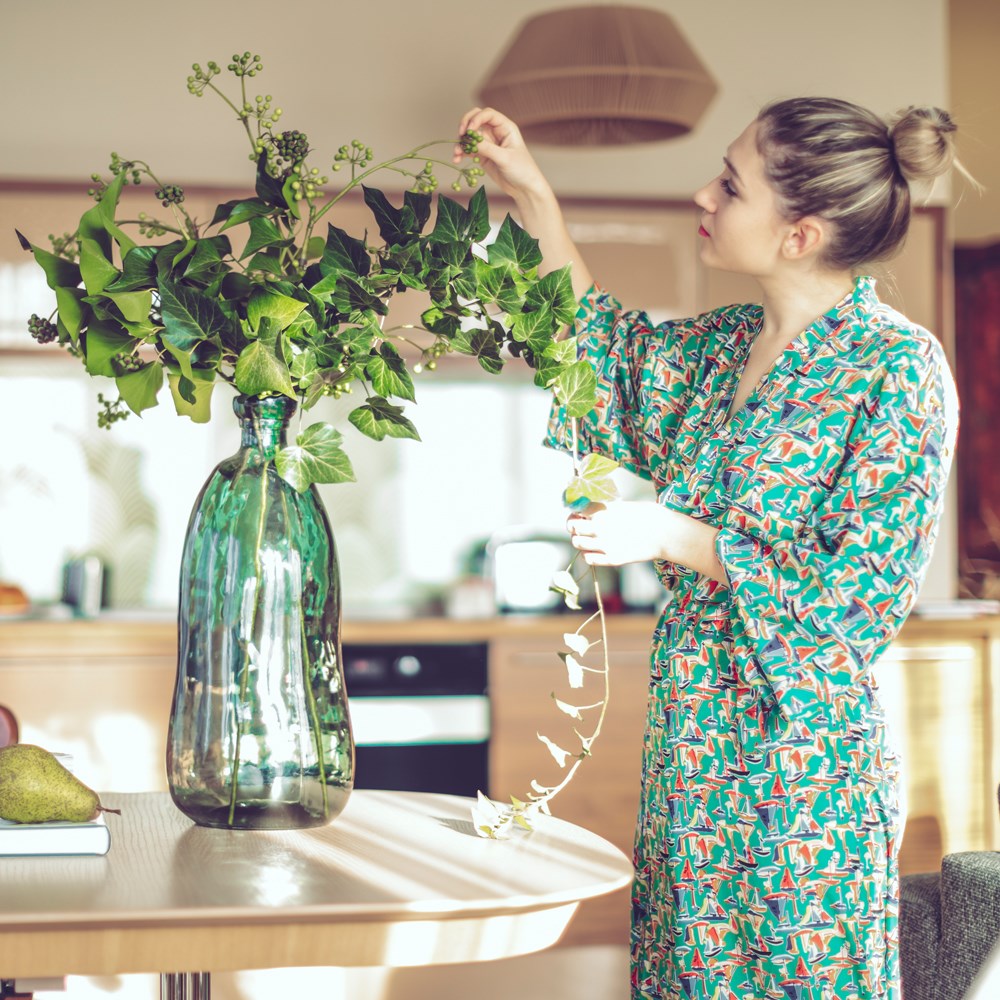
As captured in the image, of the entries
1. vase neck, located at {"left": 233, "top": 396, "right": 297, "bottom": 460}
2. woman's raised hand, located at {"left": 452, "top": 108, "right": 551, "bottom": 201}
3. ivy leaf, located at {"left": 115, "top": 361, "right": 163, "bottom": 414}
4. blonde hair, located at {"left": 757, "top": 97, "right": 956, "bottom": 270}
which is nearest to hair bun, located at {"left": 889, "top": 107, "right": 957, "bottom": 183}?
blonde hair, located at {"left": 757, "top": 97, "right": 956, "bottom": 270}

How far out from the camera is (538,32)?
3.30 meters

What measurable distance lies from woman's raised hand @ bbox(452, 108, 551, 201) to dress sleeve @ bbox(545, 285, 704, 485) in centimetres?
18

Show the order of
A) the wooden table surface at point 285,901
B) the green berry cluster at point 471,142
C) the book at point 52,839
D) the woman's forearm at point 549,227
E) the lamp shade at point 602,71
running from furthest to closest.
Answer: the lamp shade at point 602,71 < the woman's forearm at point 549,227 < the green berry cluster at point 471,142 < the book at point 52,839 < the wooden table surface at point 285,901

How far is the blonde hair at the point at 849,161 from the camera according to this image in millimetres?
1504

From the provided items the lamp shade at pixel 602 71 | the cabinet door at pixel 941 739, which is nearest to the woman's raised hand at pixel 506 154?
the lamp shade at pixel 602 71

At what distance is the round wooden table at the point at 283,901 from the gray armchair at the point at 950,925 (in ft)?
3.23

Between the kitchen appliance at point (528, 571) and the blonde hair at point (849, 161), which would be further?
the kitchen appliance at point (528, 571)

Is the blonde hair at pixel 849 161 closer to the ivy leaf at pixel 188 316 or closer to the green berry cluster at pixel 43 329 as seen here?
the ivy leaf at pixel 188 316

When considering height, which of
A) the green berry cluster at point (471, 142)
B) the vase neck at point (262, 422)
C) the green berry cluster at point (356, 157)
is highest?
the green berry cluster at point (471, 142)

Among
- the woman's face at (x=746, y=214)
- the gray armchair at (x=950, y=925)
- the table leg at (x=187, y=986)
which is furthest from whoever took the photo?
the gray armchair at (x=950, y=925)

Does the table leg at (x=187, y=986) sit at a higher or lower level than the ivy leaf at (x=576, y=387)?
lower

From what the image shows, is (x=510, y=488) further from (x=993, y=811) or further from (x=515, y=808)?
(x=515, y=808)

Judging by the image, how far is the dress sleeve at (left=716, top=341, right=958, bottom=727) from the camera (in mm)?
1350

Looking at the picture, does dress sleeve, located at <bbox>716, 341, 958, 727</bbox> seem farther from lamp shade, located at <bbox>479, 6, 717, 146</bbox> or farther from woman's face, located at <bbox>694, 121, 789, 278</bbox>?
lamp shade, located at <bbox>479, 6, 717, 146</bbox>
